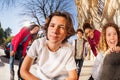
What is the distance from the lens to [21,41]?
0.81 meters

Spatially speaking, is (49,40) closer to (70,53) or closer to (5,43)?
(70,53)

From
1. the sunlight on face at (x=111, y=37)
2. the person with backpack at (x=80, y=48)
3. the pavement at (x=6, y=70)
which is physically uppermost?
the sunlight on face at (x=111, y=37)

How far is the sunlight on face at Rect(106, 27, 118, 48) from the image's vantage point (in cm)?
81

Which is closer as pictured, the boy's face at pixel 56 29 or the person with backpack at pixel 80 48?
the boy's face at pixel 56 29

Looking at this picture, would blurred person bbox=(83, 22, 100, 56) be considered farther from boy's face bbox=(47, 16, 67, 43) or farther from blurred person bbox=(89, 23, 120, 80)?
boy's face bbox=(47, 16, 67, 43)

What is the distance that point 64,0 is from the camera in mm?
853

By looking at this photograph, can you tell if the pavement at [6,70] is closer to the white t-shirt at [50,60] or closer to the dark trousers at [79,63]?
the dark trousers at [79,63]

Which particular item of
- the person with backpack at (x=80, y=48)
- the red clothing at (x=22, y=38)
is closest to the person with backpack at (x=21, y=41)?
the red clothing at (x=22, y=38)

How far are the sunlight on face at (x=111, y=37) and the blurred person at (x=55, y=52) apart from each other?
200 mm

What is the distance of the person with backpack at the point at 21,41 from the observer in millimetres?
804

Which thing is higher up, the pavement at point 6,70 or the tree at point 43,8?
the tree at point 43,8

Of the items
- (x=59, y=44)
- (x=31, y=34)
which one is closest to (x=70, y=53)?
(x=59, y=44)

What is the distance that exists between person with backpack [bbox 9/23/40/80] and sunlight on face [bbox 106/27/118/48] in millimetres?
196

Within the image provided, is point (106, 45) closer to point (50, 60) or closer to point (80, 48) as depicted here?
point (80, 48)
